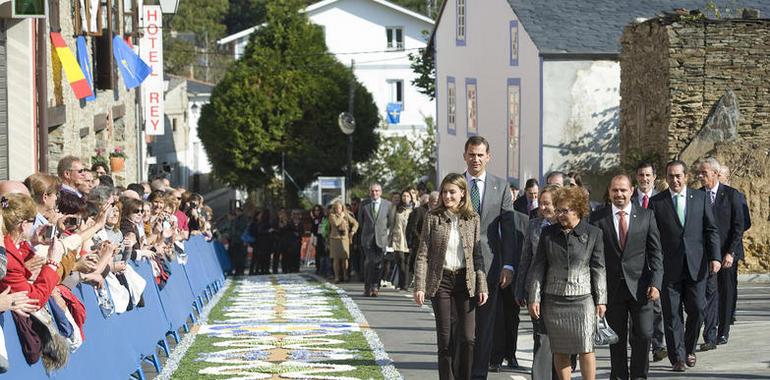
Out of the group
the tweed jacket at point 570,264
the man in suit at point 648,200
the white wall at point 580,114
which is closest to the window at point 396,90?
the white wall at point 580,114

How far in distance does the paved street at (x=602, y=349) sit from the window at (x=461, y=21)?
23.2 metres

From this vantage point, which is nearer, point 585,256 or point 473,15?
point 585,256

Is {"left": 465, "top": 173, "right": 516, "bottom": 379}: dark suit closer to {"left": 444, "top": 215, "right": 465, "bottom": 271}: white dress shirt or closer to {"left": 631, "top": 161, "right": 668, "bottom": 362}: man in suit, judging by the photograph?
{"left": 444, "top": 215, "right": 465, "bottom": 271}: white dress shirt

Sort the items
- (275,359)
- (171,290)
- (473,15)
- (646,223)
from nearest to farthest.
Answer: (646,223) → (275,359) → (171,290) → (473,15)

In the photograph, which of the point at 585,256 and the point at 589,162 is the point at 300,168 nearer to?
the point at 589,162

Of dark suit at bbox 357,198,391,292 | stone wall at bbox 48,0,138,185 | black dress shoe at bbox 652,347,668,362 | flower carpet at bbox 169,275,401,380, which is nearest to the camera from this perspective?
flower carpet at bbox 169,275,401,380

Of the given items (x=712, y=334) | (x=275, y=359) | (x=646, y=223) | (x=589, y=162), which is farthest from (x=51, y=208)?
(x=589, y=162)

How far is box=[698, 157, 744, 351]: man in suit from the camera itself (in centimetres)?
1388

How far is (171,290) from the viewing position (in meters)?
15.9

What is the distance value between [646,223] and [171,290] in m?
6.30

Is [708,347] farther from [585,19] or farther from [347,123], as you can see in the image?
[347,123]

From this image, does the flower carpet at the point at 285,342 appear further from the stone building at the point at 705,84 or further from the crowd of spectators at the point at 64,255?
the stone building at the point at 705,84

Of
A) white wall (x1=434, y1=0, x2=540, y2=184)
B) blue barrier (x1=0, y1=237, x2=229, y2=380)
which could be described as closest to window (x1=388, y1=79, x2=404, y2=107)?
white wall (x1=434, y1=0, x2=540, y2=184)

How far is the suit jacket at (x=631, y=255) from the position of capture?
37.2ft
